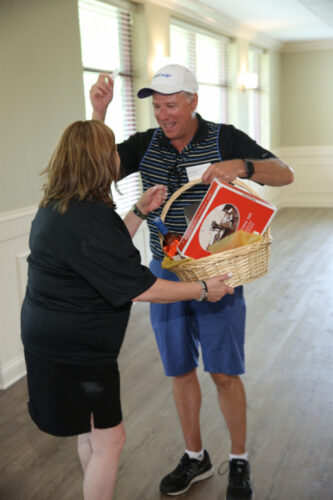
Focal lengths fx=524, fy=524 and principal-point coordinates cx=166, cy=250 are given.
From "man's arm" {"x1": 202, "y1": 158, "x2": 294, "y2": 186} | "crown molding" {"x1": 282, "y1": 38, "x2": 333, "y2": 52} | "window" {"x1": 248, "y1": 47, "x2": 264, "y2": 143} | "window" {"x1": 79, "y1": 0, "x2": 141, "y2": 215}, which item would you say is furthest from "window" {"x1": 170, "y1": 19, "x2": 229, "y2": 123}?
"man's arm" {"x1": 202, "y1": 158, "x2": 294, "y2": 186}

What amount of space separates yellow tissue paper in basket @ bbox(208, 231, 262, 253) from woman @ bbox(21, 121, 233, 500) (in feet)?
0.33

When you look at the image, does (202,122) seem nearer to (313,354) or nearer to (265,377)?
(265,377)

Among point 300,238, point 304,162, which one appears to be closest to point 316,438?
point 300,238

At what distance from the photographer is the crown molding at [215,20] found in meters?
5.08

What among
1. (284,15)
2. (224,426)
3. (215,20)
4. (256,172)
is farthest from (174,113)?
(284,15)

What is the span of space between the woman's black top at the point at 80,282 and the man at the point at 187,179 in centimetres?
46

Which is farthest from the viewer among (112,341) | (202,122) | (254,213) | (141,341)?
(141,341)

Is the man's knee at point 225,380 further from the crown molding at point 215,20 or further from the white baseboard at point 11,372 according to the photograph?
the crown molding at point 215,20

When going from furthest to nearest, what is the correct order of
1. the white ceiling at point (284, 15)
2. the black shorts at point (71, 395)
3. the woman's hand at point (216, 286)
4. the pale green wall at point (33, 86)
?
the white ceiling at point (284, 15), the pale green wall at point (33, 86), the woman's hand at point (216, 286), the black shorts at point (71, 395)

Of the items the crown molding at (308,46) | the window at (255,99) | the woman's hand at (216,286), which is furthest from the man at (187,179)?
the crown molding at (308,46)

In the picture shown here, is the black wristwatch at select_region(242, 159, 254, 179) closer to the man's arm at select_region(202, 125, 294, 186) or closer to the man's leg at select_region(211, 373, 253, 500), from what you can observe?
the man's arm at select_region(202, 125, 294, 186)

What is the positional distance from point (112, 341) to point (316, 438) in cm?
136

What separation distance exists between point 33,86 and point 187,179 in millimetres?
1791

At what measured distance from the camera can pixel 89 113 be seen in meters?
4.13
